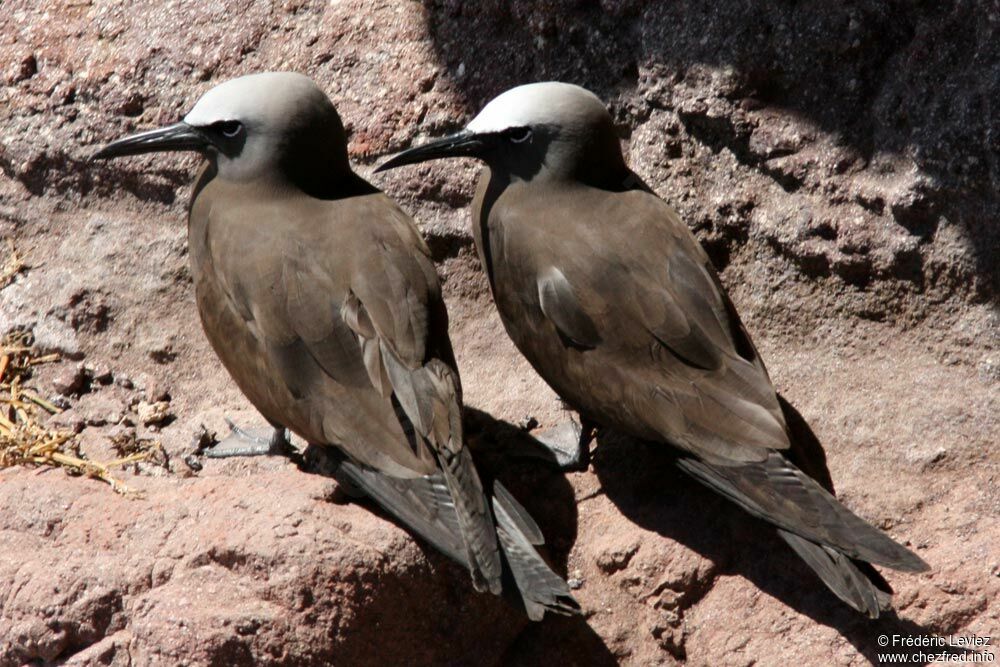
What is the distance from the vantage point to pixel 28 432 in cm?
417

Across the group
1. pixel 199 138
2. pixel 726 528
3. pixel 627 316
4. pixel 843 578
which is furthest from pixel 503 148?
pixel 843 578

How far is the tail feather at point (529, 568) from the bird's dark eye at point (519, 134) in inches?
47.8

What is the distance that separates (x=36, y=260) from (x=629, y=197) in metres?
2.29

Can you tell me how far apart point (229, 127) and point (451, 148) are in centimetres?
73

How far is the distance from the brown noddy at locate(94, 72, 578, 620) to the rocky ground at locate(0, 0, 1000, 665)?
18cm

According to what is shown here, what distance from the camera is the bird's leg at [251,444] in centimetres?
420

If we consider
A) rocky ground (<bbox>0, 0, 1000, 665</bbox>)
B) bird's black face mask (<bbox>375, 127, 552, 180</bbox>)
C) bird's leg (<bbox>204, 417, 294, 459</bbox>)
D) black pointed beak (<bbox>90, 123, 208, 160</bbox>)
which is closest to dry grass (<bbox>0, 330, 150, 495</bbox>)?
rocky ground (<bbox>0, 0, 1000, 665</bbox>)

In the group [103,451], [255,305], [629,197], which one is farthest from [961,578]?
[103,451]

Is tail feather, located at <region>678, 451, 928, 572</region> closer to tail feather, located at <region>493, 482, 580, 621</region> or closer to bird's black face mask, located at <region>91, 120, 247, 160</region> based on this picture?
tail feather, located at <region>493, 482, 580, 621</region>

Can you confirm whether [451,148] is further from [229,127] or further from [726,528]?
[726,528]

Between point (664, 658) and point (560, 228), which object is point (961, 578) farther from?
point (560, 228)

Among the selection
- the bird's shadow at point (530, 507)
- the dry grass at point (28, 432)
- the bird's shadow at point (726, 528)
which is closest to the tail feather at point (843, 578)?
the bird's shadow at point (726, 528)

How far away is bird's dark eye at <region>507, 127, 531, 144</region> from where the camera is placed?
425 cm

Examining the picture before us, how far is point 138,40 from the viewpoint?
5.19 meters
